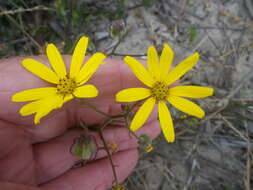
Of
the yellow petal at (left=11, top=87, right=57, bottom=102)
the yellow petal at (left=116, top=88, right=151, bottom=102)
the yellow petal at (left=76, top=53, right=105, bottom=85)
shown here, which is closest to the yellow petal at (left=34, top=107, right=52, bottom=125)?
the yellow petal at (left=11, top=87, right=57, bottom=102)

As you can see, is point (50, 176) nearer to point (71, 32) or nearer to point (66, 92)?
point (66, 92)

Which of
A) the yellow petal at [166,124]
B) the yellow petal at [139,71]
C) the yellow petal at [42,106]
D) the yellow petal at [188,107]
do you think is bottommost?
the yellow petal at [166,124]

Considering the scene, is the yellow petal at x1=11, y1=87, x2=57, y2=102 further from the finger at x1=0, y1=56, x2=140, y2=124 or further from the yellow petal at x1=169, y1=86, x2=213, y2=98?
the yellow petal at x1=169, y1=86, x2=213, y2=98

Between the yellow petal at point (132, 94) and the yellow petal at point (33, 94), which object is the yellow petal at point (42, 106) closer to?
the yellow petal at point (33, 94)

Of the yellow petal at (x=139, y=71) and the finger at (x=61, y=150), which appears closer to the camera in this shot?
the yellow petal at (x=139, y=71)

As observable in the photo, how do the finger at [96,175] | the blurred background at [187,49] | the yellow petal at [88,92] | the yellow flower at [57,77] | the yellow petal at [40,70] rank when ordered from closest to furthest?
the yellow petal at [88,92] < the yellow flower at [57,77] < the yellow petal at [40,70] < the finger at [96,175] < the blurred background at [187,49]

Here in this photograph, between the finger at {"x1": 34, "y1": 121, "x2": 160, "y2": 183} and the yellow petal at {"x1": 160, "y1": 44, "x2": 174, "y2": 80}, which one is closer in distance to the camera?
the yellow petal at {"x1": 160, "y1": 44, "x2": 174, "y2": 80}

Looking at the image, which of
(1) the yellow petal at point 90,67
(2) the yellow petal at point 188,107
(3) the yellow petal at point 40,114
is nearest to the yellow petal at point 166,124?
(2) the yellow petal at point 188,107
